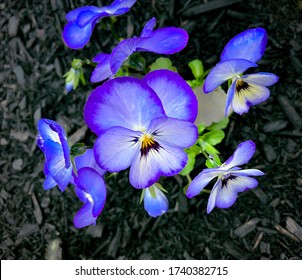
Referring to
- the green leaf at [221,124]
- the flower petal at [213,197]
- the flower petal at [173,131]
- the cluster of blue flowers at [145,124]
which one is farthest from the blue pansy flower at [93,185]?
the green leaf at [221,124]

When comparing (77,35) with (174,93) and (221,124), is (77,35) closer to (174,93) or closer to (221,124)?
(174,93)

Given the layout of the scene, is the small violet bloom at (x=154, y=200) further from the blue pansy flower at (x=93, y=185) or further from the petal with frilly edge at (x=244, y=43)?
the petal with frilly edge at (x=244, y=43)

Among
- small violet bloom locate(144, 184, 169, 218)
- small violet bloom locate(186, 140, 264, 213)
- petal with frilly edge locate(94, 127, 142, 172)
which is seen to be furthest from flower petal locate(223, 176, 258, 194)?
petal with frilly edge locate(94, 127, 142, 172)

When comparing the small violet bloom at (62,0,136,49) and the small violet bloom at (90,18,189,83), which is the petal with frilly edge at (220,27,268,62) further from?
the small violet bloom at (62,0,136,49)

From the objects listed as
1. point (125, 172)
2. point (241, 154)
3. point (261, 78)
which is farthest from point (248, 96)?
point (125, 172)

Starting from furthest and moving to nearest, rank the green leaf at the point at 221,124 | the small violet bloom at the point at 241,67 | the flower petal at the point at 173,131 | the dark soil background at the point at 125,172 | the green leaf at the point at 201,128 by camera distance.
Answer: the dark soil background at the point at 125,172 → the green leaf at the point at 221,124 → the green leaf at the point at 201,128 → the small violet bloom at the point at 241,67 → the flower petal at the point at 173,131

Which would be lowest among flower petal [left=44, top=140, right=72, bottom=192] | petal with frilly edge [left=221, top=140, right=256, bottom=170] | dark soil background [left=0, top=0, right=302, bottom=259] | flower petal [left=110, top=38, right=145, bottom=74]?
dark soil background [left=0, top=0, right=302, bottom=259]
